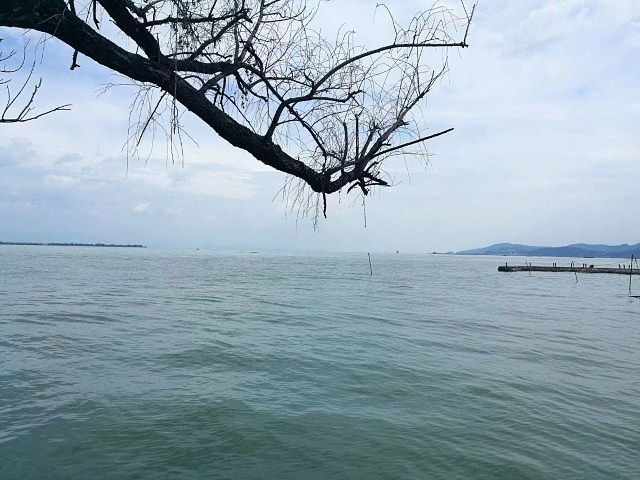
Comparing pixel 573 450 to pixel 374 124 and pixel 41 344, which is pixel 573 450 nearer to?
pixel 374 124

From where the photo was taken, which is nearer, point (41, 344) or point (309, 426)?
point (309, 426)

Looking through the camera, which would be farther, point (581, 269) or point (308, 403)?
point (581, 269)

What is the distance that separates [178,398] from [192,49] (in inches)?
312

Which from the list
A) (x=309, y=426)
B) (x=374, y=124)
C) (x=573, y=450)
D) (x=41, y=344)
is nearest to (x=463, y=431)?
(x=573, y=450)

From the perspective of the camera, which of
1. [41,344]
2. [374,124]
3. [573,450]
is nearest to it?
[374,124]

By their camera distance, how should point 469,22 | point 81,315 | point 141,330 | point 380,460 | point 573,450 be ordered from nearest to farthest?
point 469,22, point 380,460, point 573,450, point 141,330, point 81,315

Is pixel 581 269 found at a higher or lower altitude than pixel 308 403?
higher

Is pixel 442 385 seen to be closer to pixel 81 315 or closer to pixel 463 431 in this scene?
pixel 463 431

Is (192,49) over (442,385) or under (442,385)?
over

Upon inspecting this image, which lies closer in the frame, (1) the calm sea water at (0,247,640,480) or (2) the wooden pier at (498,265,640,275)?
(1) the calm sea water at (0,247,640,480)

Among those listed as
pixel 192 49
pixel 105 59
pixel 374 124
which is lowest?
pixel 374 124

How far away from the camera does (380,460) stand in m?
6.66

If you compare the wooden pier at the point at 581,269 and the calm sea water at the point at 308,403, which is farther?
the wooden pier at the point at 581,269

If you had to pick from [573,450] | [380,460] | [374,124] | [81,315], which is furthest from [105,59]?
[81,315]
